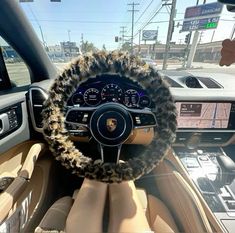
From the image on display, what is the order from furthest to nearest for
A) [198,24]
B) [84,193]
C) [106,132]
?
[198,24] < [84,193] < [106,132]

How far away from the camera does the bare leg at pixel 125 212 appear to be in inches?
41.0

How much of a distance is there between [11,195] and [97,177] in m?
0.73

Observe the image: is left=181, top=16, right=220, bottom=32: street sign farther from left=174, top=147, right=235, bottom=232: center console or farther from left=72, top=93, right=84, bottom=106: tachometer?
left=72, top=93, right=84, bottom=106: tachometer

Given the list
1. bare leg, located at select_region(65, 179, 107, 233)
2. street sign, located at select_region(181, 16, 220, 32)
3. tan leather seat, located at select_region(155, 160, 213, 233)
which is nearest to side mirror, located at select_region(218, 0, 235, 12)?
tan leather seat, located at select_region(155, 160, 213, 233)

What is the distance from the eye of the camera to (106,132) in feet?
3.38

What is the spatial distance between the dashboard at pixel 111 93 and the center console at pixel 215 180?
3.20 feet

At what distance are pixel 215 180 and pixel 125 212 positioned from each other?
1.12 m

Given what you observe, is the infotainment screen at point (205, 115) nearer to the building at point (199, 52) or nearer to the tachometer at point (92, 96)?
the tachometer at point (92, 96)

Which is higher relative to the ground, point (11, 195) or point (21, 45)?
point (21, 45)

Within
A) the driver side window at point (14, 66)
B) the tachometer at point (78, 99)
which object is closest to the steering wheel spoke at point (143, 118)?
the tachometer at point (78, 99)

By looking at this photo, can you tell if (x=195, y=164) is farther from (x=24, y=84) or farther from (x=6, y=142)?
(x=24, y=84)

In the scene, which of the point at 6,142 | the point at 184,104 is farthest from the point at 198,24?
the point at 6,142

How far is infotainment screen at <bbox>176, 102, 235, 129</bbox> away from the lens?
2.34 meters

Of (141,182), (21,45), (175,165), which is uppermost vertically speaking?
(21,45)
